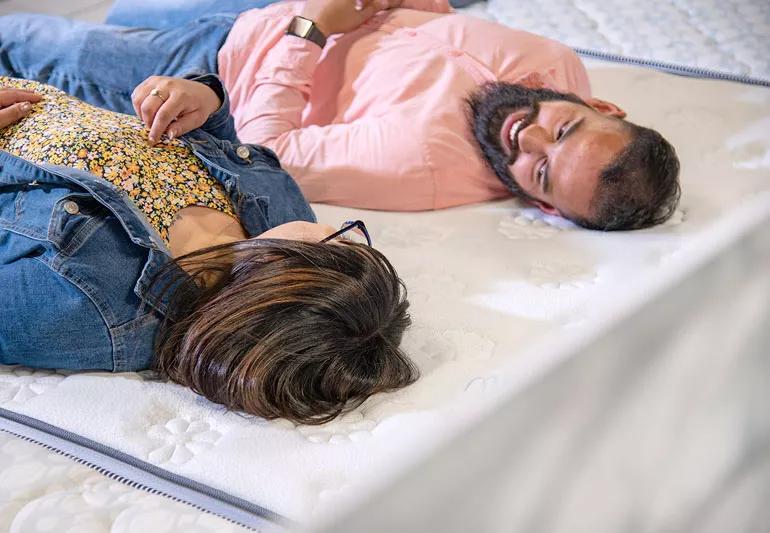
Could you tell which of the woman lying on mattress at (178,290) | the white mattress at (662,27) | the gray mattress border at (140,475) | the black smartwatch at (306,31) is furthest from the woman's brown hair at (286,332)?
the white mattress at (662,27)

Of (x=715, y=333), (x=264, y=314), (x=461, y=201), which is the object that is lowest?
(x=461, y=201)

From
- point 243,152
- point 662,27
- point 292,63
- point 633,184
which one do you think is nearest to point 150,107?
point 243,152

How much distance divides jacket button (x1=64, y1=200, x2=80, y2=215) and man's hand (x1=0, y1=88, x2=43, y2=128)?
0.75 feet

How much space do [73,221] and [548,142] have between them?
669mm

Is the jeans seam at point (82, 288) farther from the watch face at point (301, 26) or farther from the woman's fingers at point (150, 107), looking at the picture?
the watch face at point (301, 26)

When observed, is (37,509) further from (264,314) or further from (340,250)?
(340,250)

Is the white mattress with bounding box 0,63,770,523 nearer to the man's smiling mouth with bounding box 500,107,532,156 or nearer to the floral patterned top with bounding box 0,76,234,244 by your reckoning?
the man's smiling mouth with bounding box 500,107,532,156

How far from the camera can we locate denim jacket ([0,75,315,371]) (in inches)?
34.6

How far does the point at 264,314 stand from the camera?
851 millimetres

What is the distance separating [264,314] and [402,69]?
0.68m

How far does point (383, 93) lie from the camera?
55.0 inches

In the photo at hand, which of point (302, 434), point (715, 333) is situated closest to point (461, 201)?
point (302, 434)

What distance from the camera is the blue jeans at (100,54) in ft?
4.67

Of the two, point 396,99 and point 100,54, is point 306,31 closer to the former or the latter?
point 396,99
